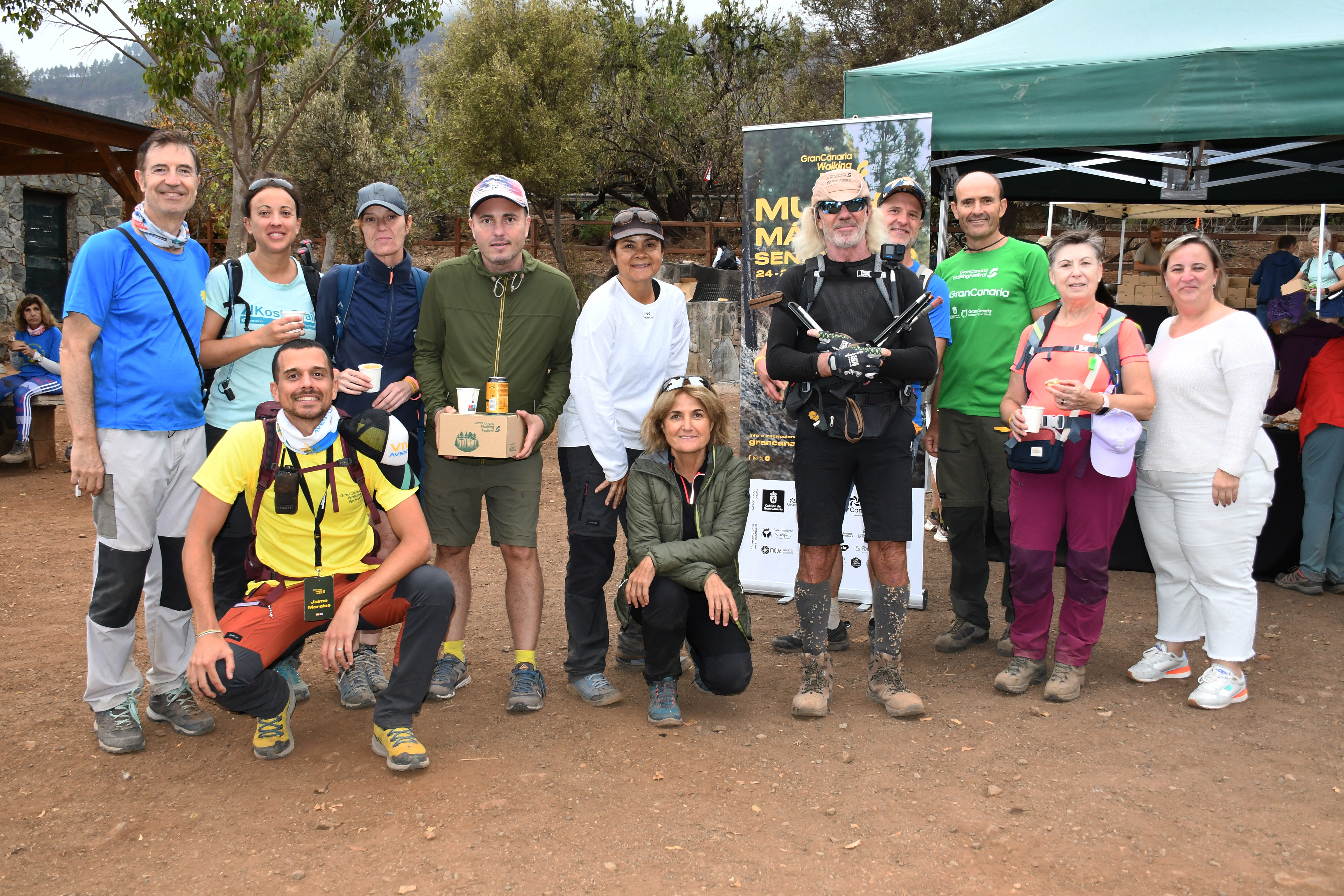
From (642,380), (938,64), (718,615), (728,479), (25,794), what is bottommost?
(25,794)

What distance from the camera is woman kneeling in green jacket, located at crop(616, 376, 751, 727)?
3705 millimetres

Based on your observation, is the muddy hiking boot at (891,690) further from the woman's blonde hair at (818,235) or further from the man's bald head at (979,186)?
the man's bald head at (979,186)

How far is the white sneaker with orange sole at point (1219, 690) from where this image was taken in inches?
154

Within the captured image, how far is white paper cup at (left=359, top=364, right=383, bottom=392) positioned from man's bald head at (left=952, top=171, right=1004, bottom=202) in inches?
106

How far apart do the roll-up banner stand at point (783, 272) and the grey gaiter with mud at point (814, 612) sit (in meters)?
1.26

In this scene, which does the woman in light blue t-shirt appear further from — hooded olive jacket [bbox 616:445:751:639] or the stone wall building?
the stone wall building

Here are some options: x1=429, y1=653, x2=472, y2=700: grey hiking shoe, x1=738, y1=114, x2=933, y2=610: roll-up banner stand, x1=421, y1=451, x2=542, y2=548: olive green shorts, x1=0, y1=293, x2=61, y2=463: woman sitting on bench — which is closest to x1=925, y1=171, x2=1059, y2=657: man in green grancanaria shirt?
x1=738, y1=114, x2=933, y2=610: roll-up banner stand

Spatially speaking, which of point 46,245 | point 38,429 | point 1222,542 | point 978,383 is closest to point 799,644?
point 978,383

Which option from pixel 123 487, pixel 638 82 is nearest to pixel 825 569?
pixel 123 487

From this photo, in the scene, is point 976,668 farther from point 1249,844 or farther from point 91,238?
point 91,238

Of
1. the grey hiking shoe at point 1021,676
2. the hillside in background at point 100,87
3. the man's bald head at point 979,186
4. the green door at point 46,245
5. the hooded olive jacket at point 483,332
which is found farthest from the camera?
the hillside in background at point 100,87

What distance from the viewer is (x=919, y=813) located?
10.1ft

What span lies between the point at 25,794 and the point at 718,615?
95.1 inches

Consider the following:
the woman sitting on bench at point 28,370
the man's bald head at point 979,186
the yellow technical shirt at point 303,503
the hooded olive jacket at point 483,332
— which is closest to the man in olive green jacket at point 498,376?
the hooded olive jacket at point 483,332
